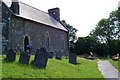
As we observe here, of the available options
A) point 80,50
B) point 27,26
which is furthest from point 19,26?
point 80,50

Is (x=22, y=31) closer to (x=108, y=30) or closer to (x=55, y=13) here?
(x=55, y=13)

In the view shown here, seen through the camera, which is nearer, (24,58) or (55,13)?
(24,58)

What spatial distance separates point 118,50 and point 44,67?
41.2 meters

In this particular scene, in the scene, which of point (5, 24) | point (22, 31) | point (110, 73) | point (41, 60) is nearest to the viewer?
point (41, 60)

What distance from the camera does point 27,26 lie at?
25281 millimetres

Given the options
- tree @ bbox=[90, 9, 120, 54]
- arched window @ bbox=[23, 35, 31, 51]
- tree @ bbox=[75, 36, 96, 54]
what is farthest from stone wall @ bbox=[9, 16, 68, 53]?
tree @ bbox=[90, 9, 120, 54]

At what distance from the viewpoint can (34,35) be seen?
26.7 meters

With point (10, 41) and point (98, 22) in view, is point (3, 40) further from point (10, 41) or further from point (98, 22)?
point (98, 22)

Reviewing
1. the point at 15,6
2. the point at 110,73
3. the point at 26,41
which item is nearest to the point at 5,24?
the point at 15,6

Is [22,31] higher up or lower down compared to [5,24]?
lower down

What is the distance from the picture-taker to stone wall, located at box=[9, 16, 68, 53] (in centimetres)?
2306

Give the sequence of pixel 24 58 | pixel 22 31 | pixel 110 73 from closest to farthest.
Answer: pixel 24 58
pixel 110 73
pixel 22 31

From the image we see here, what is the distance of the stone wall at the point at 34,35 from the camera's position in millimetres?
23062

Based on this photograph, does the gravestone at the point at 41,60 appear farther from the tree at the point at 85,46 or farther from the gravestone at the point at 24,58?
the tree at the point at 85,46
